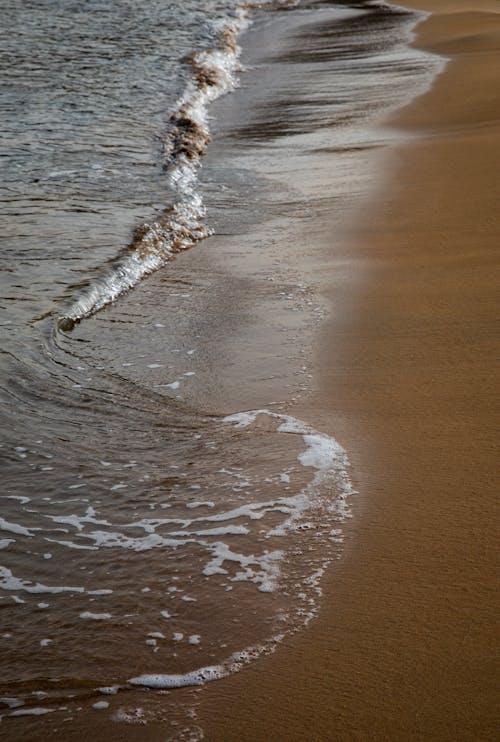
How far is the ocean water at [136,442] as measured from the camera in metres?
2.26

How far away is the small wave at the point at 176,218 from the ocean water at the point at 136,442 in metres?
0.02

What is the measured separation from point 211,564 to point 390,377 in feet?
4.58

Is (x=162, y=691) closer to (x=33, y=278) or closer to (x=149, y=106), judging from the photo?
(x=33, y=278)

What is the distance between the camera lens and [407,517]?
265 centimetres

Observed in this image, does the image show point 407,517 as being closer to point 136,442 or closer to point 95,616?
point 95,616

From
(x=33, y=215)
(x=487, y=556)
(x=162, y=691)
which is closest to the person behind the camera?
(x=162, y=691)

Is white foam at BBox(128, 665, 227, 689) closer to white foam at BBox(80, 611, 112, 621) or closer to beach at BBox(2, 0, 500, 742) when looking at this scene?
beach at BBox(2, 0, 500, 742)

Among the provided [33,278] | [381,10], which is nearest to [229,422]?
[33,278]

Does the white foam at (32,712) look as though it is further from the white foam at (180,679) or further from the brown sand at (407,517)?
the brown sand at (407,517)

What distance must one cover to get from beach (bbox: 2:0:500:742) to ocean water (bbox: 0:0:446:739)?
0.04 ft

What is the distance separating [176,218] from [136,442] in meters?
3.31

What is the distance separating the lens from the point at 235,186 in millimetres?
7227

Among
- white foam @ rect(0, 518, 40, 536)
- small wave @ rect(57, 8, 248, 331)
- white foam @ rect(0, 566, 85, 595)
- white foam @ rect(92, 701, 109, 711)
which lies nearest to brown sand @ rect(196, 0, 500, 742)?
white foam @ rect(92, 701, 109, 711)

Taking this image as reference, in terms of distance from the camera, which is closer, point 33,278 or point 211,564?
point 211,564
